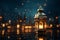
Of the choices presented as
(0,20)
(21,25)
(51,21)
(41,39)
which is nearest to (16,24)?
(21,25)

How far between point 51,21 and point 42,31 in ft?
121

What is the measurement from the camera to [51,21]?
207 ft

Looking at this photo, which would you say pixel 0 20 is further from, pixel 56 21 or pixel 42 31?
pixel 42 31

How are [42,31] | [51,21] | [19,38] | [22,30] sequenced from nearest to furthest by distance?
[42,31]
[19,38]
[22,30]
[51,21]

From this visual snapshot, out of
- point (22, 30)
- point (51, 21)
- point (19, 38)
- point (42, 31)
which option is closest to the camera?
point (42, 31)

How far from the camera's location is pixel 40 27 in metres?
27.3

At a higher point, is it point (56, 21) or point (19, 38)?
point (56, 21)

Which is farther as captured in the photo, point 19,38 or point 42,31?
point 19,38

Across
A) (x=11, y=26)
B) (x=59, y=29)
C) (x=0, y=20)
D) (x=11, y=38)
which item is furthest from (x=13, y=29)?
(x=59, y=29)

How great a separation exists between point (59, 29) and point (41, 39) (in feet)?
111

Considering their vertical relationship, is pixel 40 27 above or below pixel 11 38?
above

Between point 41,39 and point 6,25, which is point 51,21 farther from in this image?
point 41,39

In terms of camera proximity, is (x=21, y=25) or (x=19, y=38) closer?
(x=19, y=38)

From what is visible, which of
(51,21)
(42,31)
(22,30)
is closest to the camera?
(42,31)
